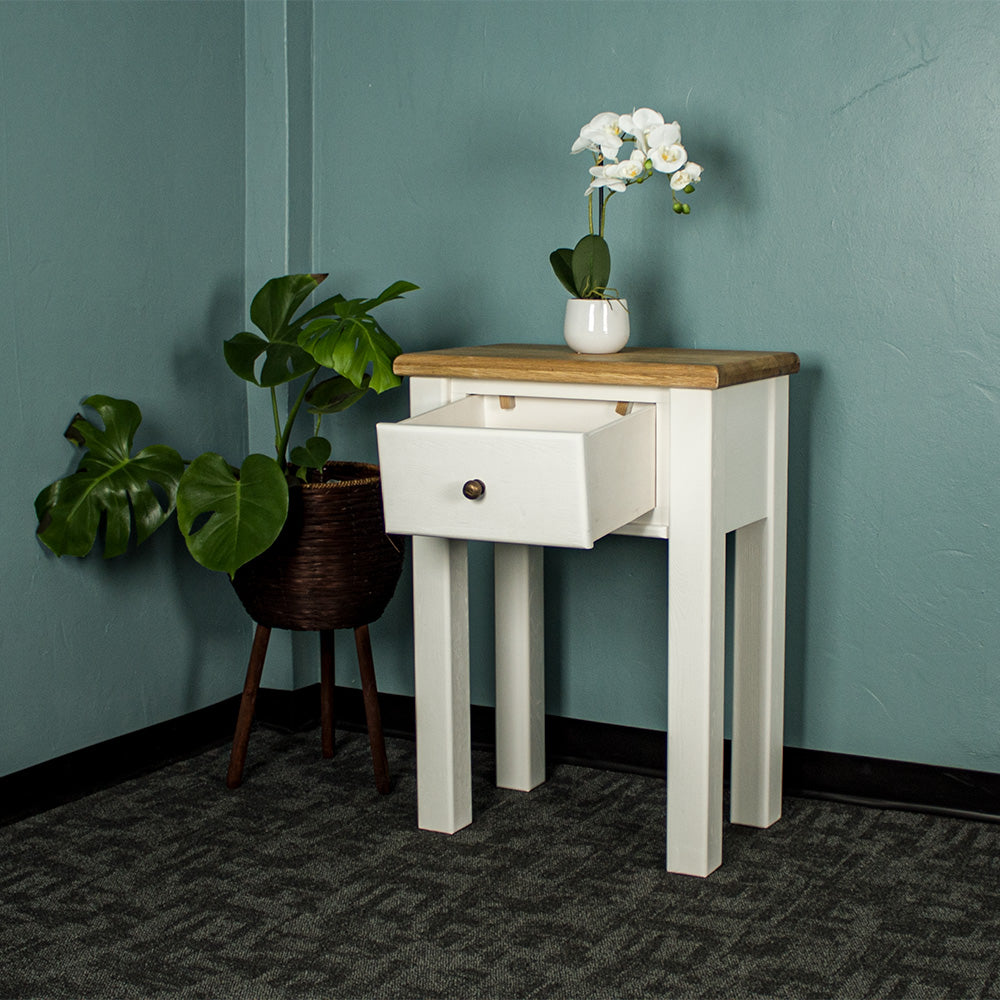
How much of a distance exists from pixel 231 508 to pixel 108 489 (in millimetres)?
264

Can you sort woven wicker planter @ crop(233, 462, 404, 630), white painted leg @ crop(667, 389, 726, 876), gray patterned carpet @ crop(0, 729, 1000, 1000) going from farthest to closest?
woven wicker planter @ crop(233, 462, 404, 630) < white painted leg @ crop(667, 389, 726, 876) < gray patterned carpet @ crop(0, 729, 1000, 1000)

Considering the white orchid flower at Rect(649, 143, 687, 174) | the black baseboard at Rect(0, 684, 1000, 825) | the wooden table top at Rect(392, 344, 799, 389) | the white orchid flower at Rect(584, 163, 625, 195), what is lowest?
the black baseboard at Rect(0, 684, 1000, 825)

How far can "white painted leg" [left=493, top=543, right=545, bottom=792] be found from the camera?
2355 mm

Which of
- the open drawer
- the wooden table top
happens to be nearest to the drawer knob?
the open drawer

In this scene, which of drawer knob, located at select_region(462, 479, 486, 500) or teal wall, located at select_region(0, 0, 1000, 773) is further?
teal wall, located at select_region(0, 0, 1000, 773)

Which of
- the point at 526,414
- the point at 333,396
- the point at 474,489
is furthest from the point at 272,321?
Result: the point at 474,489

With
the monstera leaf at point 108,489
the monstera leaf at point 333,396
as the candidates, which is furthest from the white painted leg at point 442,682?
the monstera leaf at point 108,489

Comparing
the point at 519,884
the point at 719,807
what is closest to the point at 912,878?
the point at 719,807

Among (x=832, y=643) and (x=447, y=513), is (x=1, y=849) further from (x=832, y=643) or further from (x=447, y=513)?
(x=832, y=643)

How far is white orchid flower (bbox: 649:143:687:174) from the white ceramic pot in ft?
0.74

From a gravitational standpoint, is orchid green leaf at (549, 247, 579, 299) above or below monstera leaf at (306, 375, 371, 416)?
above

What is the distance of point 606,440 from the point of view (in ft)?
6.04

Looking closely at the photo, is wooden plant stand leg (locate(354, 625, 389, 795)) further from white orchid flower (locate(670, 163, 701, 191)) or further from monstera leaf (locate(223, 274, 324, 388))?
white orchid flower (locate(670, 163, 701, 191))

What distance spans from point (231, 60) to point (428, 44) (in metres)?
0.41
